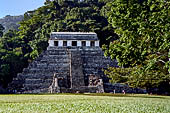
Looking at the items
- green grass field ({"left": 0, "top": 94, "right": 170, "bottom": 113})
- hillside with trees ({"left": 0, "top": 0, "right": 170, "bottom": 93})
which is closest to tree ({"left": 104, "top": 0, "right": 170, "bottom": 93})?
hillside with trees ({"left": 0, "top": 0, "right": 170, "bottom": 93})

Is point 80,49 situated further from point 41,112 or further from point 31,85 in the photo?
point 41,112

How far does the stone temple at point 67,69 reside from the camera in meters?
26.2

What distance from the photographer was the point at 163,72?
39.1 feet

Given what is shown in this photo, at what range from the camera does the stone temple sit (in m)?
26.2

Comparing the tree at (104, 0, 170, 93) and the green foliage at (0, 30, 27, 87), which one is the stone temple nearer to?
the green foliage at (0, 30, 27, 87)

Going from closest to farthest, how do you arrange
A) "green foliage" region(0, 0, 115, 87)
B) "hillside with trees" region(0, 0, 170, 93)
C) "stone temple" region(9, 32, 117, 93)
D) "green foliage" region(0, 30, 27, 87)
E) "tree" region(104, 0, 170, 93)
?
"tree" region(104, 0, 170, 93) < "hillside with trees" region(0, 0, 170, 93) < "stone temple" region(9, 32, 117, 93) < "green foliage" region(0, 30, 27, 87) < "green foliage" region(0, 0, 115, 87)

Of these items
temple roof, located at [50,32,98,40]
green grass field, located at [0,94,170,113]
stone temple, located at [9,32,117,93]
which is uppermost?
temple roof, located at [50,32,98,40]

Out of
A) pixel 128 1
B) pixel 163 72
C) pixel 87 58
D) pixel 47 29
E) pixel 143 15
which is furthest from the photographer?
pixel 47 29

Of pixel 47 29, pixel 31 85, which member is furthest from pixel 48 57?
pixel 47 29

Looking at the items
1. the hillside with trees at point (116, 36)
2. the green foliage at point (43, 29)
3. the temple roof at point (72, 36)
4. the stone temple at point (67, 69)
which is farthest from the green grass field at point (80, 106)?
the green foliage at point (43, 29)

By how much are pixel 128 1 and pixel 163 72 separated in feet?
13.9

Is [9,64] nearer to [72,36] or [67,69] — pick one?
[72,36]

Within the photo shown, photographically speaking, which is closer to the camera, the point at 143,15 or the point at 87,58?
the point at 143,15

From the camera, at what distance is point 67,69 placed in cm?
2939
